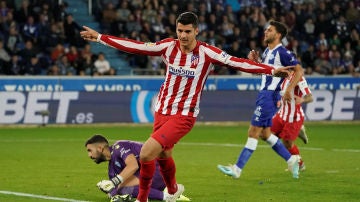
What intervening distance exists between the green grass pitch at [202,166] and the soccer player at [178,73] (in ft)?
4.50

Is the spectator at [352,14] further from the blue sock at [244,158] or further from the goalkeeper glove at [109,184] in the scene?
the goalkeeper glove at [109,184]

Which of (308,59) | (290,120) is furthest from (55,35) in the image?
(290,120)

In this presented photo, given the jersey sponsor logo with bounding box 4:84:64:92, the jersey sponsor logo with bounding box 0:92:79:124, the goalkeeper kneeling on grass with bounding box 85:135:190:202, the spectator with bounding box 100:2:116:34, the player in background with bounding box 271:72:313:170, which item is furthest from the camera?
the spectator with bounding box 100:2:116:34

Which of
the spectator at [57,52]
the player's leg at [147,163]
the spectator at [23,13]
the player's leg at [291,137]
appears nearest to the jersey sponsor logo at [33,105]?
the spectator at [57,52]

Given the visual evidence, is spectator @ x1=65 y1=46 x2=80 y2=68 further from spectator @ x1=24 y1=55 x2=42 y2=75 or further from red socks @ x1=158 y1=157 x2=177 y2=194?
red socks @ x1=158 y1=157 x2=177 y2=194

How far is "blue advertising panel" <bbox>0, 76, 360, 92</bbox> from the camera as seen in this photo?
2433 centimetres

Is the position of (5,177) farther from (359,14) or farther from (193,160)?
(359,14)

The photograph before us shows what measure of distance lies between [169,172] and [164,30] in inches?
777

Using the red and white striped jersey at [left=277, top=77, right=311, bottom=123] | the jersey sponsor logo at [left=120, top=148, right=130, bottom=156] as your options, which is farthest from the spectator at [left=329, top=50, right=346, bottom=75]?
the jersey sponsor logo at [left=120, top=148, right=130, bottom=156]

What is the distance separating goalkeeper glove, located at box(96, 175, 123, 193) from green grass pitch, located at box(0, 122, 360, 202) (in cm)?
A: 75

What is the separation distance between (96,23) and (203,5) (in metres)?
3.89

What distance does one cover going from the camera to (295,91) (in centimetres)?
1528

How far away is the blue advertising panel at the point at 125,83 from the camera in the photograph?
79.8 feet

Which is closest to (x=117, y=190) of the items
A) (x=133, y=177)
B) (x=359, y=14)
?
(x=133, y=177)
